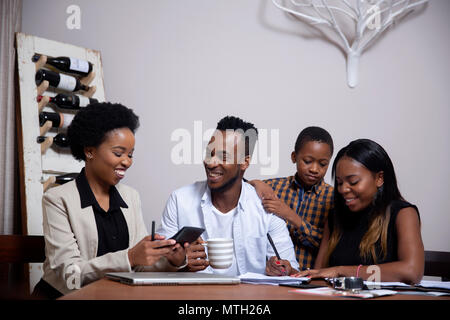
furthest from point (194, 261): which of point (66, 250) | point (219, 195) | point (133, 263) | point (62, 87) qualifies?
point (62, 87)

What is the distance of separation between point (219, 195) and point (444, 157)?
1.76 metres

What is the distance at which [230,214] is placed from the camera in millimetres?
2275

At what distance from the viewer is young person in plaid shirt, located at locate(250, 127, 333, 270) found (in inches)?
90.9

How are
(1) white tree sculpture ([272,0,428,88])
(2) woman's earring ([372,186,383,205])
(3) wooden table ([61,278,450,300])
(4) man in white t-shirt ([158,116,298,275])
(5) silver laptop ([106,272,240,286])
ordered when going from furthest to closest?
(1) white tree sculpture ([272,0,428,88]), (4) man in white t-shirt ([158,116,298,275]), (2) woman's earring ([372,186,383,205]), (5) silver laptop ([106,272,240,286]), (3) wooden table ([61,278,450,300])

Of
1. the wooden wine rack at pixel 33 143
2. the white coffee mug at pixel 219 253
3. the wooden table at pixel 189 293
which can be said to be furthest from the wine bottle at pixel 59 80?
the wooden table at pixel 189 293

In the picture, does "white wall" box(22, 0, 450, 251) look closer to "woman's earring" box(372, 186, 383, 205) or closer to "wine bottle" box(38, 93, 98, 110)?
"wine bottle" box(38, 93, 98, 110)

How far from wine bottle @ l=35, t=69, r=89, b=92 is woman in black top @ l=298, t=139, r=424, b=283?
5.82 feet

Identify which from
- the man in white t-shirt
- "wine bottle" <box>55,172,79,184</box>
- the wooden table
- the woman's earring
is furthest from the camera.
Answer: "wine bottle" <box>55,172,79,184</box>

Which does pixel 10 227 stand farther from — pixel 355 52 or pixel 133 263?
pixel 355 52

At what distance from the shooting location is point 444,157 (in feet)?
10.7

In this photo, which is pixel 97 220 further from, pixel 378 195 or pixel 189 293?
pixel 378 195

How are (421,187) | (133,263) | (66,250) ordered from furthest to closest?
(421,187)
(66,250)
(133,263)

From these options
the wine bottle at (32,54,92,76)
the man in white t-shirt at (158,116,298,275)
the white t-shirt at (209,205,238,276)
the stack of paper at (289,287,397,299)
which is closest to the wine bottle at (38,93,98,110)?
the wine bottle at (32,54,92,76)

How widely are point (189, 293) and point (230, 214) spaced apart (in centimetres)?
118
